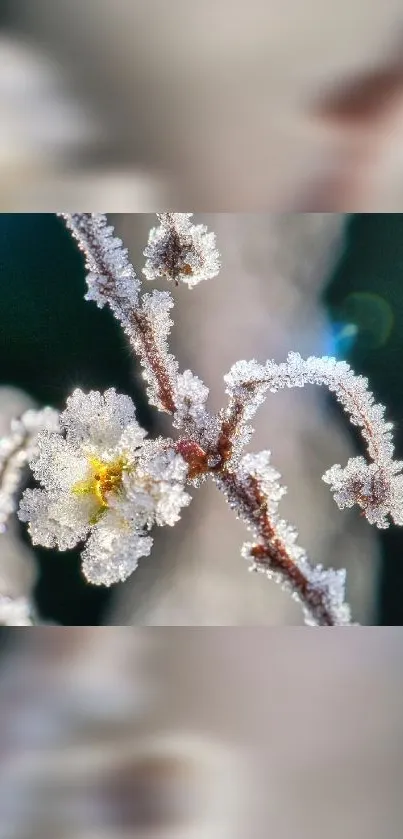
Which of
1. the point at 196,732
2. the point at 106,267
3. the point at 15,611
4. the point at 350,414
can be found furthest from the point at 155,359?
the point at 196,732

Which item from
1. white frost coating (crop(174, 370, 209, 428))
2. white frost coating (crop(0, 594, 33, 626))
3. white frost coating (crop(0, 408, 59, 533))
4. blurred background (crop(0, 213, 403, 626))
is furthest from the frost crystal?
white frost coating (crop(0, 594, 33, 626))

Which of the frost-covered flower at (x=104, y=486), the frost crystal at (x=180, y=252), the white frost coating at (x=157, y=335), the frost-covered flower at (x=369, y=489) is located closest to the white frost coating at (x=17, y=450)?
the frost-covered flower at (x=104, y=486)

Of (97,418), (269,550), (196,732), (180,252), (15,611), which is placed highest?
(180,252)
